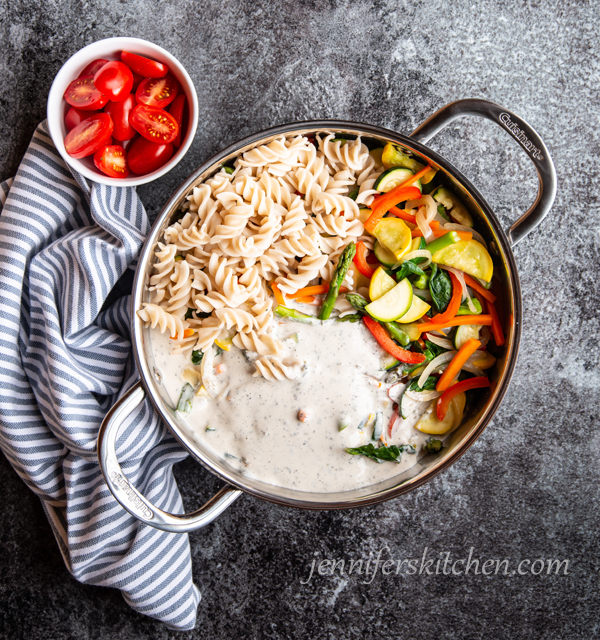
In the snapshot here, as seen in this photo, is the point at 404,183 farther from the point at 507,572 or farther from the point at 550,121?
the point at 507,572

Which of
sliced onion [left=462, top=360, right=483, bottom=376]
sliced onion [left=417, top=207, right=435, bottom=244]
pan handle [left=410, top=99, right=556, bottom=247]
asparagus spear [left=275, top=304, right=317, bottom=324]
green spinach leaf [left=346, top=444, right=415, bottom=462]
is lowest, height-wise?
green spinach leaf [left=346, top=444, right=415, bottom=462]

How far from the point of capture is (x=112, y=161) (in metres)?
2.41

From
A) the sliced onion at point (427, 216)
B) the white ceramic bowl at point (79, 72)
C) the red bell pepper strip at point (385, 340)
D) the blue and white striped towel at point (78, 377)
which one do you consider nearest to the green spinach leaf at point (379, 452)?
the red bell pepper strip at point (385, 340)

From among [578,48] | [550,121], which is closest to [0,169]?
[550,121]

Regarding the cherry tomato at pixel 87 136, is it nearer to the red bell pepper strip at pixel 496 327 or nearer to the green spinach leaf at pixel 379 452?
the green spinach leaf at pixel 379 452

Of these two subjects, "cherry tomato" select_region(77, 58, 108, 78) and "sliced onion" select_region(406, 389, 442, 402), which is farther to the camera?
"sliced onion" select_region(406, 389, 442, 402)

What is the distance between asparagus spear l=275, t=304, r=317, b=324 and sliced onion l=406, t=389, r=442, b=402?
63cm

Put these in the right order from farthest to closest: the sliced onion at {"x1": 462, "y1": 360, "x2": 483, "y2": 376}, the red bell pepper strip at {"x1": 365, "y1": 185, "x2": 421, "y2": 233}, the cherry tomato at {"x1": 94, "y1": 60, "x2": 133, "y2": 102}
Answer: the sliced onion at {"x1": 462, "y1": 360, "x2": 483, "y2": 376} < the red bell pepper strip at {"x1": 365, "y1": 185, "x2": 421, "y2": 233} < the cherry tomato at {"x1": 94, "y1": 60, "x2": 133, "y2": 102}

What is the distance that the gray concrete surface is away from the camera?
2703 millimetres

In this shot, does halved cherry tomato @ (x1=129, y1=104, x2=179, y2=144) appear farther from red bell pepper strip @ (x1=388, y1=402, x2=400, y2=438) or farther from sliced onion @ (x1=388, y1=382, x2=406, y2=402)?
red bell pepper strip @ (x1=388, y1=402, x2=400, y2=438)

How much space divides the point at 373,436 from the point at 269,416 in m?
0.54

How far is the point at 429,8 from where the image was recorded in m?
2.73

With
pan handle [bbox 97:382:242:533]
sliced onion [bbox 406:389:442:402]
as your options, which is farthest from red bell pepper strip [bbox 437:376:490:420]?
pan handle [bbox 97:382:242:533]

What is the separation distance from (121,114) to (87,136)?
21 cm
